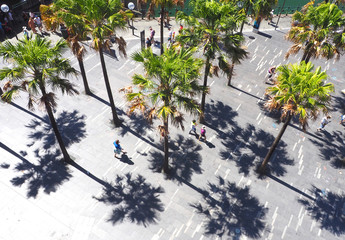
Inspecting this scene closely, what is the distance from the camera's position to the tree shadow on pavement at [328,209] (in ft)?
48.3

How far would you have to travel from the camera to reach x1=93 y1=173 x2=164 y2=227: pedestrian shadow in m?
14.4

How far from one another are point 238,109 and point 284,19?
19.5 metres

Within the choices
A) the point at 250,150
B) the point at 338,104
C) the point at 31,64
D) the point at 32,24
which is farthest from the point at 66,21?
the point at 338,104

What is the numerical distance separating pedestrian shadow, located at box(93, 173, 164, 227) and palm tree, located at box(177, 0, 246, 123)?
810cm

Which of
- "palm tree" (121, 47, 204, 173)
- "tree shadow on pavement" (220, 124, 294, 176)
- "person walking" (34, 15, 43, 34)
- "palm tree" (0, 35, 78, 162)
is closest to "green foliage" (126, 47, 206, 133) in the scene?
"palm tree" (121, 47, 204, 173)

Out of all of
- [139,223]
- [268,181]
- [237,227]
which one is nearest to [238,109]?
[268,181]

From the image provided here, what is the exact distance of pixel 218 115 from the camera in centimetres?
2062

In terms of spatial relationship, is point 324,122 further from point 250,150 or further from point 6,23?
point 6,23

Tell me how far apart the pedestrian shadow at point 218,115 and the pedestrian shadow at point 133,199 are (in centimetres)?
669

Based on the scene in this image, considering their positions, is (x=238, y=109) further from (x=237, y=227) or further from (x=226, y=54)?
→ (x=237, y=227)

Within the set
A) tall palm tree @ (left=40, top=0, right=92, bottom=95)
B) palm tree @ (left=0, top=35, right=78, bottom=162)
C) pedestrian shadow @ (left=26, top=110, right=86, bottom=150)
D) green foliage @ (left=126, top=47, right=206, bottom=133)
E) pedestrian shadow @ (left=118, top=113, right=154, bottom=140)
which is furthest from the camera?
pedestrian shadow @ (left=118, top=113, right=154, bottom=140)

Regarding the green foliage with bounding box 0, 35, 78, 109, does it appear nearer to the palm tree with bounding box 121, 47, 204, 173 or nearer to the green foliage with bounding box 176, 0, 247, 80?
the palm tree with bounding box 121, 47, 204, 173

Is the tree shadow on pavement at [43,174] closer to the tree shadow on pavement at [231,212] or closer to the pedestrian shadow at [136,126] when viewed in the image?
the pedestrian shadow at [136,126]

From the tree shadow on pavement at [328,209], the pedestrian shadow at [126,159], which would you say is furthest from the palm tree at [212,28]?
the tree shadow on pavement at [328,209]
